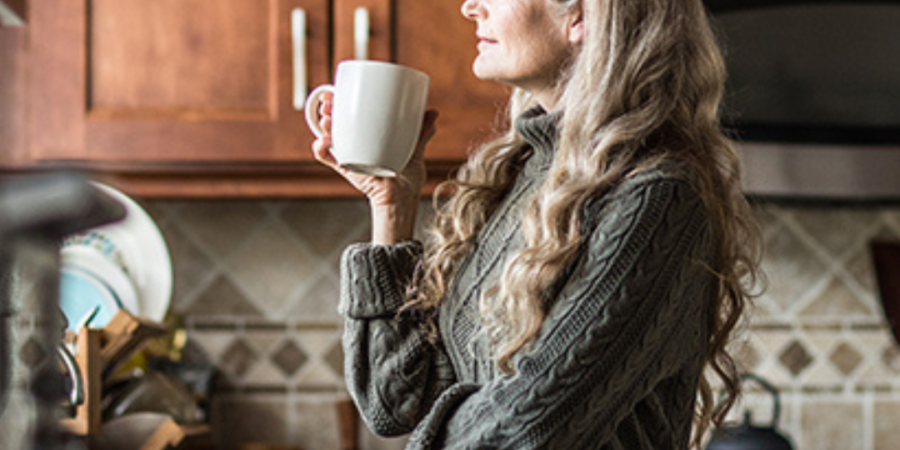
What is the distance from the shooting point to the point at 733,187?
865mm

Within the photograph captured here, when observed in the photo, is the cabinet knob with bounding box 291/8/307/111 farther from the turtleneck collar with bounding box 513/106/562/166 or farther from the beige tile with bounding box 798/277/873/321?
the beige tile with bounding box 798/277/873/321

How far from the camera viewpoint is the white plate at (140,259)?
1528mm

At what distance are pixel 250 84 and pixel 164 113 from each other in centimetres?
13

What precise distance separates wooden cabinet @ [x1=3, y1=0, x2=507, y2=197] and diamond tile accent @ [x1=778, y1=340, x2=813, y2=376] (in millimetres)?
764

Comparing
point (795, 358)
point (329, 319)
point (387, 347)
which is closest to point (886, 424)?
point (795, 358)

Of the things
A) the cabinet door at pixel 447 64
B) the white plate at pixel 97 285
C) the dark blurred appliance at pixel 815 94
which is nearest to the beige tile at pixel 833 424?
the dark blurred appliance at pixel 815 94

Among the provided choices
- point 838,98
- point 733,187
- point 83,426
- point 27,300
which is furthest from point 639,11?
point 838,98

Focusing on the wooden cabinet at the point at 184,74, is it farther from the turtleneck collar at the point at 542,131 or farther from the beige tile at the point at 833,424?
the beige tile at the point at 833,424

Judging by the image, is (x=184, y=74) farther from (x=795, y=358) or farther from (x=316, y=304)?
(x=795, y=358)

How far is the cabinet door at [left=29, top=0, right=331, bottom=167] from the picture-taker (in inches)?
58.0

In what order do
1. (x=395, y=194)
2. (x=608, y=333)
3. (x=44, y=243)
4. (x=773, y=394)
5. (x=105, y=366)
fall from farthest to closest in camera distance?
1. (x=773, y=394)
2. (x=105, y=366)
3. (x=395, y=194)
4. (x=608, y=333)
5. (x=44, y=243)

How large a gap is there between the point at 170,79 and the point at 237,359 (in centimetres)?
55

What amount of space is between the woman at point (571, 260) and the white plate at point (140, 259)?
637 mm

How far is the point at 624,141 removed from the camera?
2.58 feet
